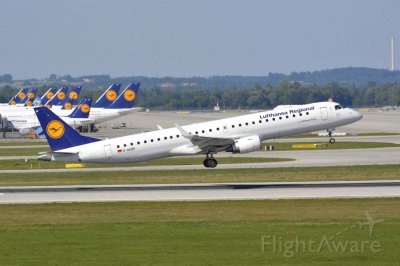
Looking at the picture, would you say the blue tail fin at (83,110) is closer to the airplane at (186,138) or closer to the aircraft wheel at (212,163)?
the aircraft wheel at (212,163)

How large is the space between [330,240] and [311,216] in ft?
22.7

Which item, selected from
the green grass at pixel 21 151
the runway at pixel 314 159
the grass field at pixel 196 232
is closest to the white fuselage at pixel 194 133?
the runway at pixel 314 159

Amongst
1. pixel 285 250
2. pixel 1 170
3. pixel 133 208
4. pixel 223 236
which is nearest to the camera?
pixel 285 250

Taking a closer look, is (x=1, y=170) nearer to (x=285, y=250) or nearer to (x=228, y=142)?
(x=228, y=142)

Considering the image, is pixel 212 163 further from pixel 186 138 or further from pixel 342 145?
pixel 342 145

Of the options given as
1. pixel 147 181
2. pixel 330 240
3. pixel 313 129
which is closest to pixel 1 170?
pixel 147 181

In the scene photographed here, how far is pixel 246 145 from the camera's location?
65062mm

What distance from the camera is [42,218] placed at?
145 ft

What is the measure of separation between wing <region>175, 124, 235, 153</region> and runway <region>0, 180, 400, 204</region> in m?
7.73

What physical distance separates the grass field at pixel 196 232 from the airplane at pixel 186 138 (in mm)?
15570

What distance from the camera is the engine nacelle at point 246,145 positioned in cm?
6506

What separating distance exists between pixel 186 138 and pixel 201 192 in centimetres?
1327

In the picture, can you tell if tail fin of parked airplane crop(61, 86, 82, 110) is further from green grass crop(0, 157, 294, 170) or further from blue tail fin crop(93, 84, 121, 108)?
green grass crop(0, 157, 294, 170)

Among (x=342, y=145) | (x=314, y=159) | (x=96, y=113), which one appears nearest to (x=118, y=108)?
(x=96, y=113)
